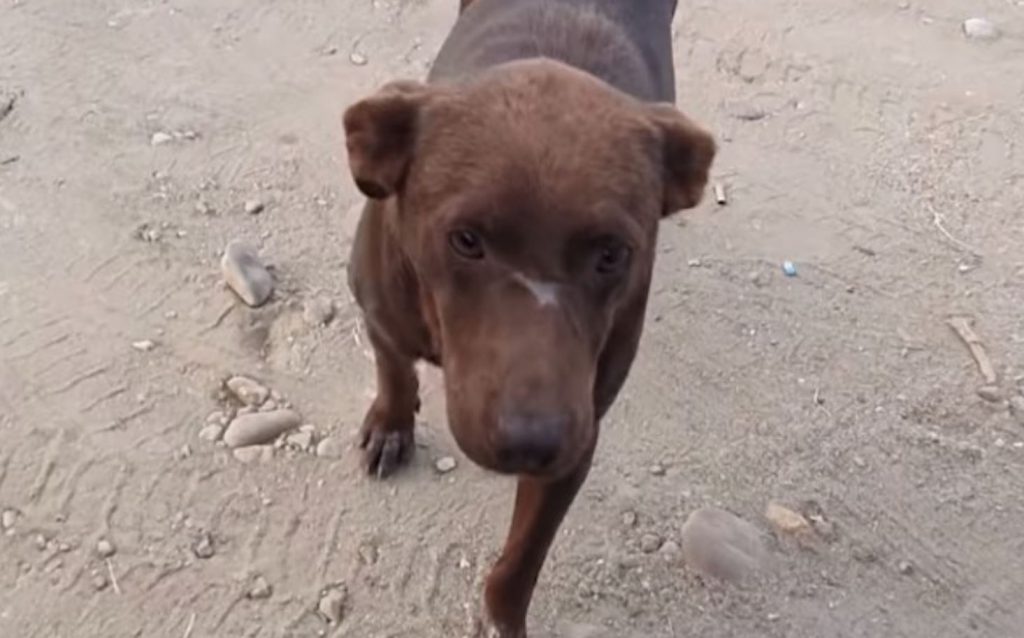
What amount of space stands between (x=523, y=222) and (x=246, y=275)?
1.72 metres

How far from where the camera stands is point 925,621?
12.9 ft

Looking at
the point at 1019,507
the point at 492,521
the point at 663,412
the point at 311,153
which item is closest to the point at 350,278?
the point at 492,521

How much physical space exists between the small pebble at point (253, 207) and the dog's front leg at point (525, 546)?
1382 millimetres

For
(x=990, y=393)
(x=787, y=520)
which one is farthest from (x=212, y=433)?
(x=990, y=393)

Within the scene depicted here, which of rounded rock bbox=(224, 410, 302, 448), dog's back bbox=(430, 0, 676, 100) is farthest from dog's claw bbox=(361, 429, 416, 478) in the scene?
A: dog's back bbox=(430, 0, 676, 100)

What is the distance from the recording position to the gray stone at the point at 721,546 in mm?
3951

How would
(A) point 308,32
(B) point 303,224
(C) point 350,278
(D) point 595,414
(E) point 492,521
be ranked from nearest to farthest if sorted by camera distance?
(D) point 595,414, (C) point 350,278, (E) point 492,521, (B) point 303,224, (A) point 308,32

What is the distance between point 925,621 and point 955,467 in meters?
0.51

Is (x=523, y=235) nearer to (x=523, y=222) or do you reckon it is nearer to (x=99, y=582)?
(x=523, y=222)

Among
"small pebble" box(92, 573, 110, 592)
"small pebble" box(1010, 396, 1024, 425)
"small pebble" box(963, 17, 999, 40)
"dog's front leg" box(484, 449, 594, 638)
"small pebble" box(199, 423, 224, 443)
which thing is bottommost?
"small pebble" box(963, 17, 999, 40)

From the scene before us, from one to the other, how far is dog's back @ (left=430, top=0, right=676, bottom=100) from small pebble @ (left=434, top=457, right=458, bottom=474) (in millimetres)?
858

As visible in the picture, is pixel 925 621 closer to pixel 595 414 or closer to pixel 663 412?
pixel 663 412

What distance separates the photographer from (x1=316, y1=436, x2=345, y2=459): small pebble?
161 inches

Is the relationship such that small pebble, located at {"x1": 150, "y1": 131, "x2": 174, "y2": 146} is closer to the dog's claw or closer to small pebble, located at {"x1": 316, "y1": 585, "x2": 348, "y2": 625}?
the dog's claw
